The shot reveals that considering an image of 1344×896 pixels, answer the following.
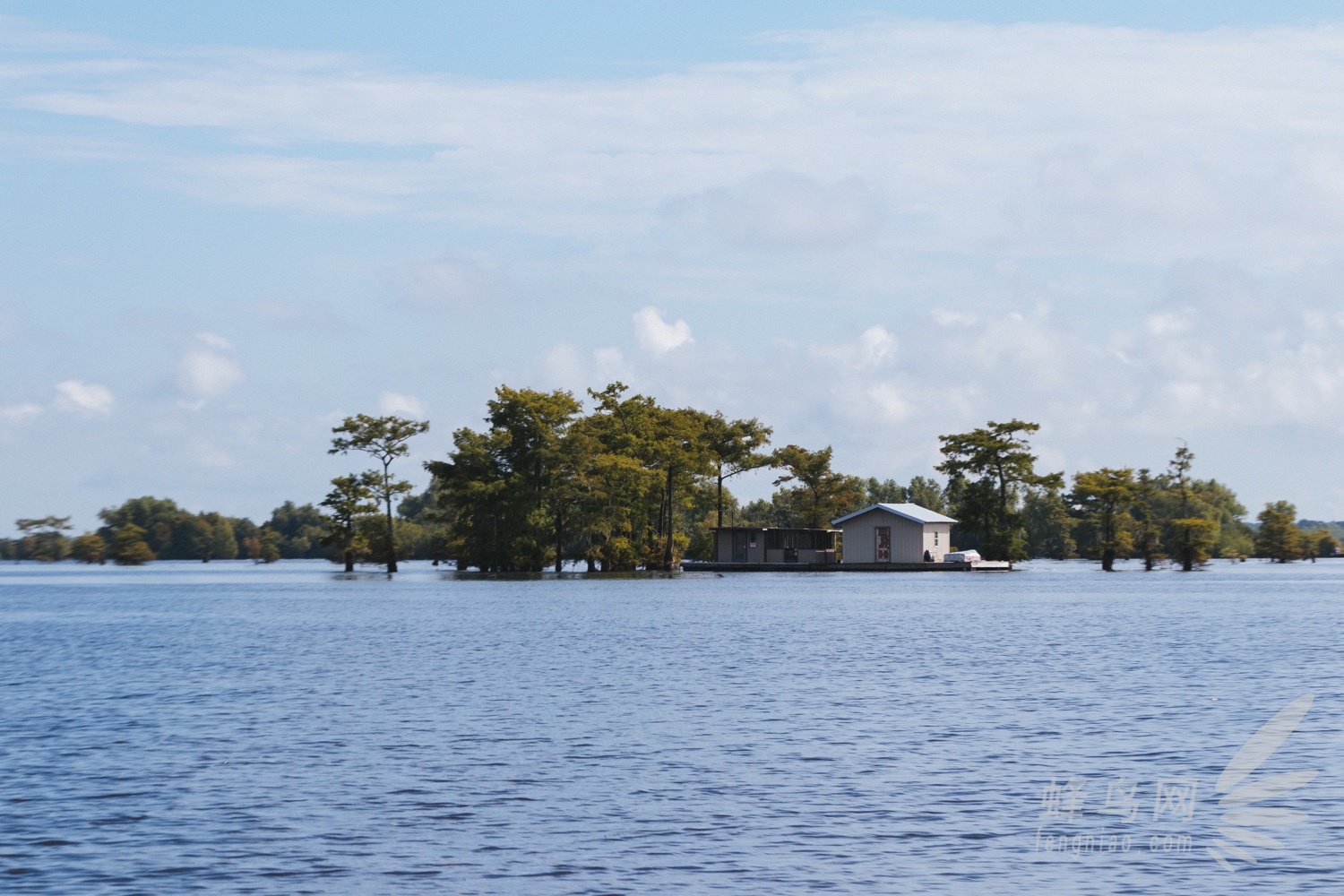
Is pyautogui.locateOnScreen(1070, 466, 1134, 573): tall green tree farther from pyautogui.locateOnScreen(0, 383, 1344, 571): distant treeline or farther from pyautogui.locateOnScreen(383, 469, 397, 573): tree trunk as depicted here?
pyautogui.locateOnScreen(383, 469, 397, 573): tree trunk

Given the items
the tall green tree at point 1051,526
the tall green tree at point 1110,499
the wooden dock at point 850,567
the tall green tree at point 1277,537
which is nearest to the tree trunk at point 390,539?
the wooden dock at point 850,567

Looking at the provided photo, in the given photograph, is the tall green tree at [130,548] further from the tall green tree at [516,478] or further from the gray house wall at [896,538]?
the gray house wall at [896,538]

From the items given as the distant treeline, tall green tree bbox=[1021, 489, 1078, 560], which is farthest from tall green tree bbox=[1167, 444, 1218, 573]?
tall green tree bbox=[1021, 489, 1078, 560]

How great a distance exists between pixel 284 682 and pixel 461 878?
20589mm

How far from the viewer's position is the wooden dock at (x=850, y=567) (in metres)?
123

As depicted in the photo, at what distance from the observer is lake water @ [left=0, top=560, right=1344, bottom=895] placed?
14586mm

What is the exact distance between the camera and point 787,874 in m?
14.3

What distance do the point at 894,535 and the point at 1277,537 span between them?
283 feet

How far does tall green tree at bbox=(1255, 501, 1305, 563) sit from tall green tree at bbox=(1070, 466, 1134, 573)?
165 ft

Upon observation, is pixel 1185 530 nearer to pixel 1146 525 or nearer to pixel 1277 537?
pixel 1146 525

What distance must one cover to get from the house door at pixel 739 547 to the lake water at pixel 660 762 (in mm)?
80345

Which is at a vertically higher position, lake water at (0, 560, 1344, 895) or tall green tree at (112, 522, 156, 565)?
tall green tree at (112, 522, 156, 565)

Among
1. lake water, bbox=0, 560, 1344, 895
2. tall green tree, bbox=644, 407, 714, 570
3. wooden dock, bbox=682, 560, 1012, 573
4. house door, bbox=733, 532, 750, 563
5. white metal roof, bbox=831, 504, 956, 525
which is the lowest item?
lake water, bbox=0, 560, 1344, 895

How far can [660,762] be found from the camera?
20859mm
